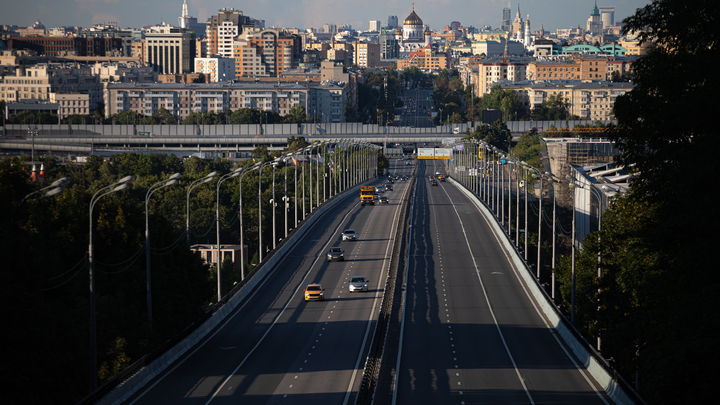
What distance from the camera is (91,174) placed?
11925 centimetres

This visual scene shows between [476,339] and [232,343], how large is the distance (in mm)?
10618

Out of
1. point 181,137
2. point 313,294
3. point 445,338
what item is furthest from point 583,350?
point 181,137

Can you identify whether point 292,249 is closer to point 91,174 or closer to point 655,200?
point 655,200

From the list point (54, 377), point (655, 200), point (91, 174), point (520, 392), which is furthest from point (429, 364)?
point (91, 174)

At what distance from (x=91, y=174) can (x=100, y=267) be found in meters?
88.9

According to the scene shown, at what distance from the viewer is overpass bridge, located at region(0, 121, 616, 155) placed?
6688 inches

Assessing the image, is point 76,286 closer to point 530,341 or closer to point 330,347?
point 330,347

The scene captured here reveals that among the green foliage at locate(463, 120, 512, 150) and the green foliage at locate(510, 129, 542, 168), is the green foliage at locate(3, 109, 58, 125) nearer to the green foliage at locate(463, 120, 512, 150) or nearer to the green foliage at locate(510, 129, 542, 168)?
the green foliage at locate(463, 120, 512, 150)

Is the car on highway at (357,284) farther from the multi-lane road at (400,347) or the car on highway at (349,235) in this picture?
the car on highway at (349,235)

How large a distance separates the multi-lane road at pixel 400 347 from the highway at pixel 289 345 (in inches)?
1.8

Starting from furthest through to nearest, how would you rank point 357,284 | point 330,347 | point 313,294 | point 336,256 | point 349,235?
1. point 349,235
2. point 336,256
3. point 357,284
4. point 313,294
5. point 330,347

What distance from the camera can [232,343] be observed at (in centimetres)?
3519

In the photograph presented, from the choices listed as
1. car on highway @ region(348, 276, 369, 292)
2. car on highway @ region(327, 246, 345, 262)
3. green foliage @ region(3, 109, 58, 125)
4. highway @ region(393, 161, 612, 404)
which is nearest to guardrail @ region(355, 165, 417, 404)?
highway @ region(393, 161, 612, 404)

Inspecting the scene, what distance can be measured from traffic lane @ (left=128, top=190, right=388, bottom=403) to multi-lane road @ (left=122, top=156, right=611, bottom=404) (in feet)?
0.19
